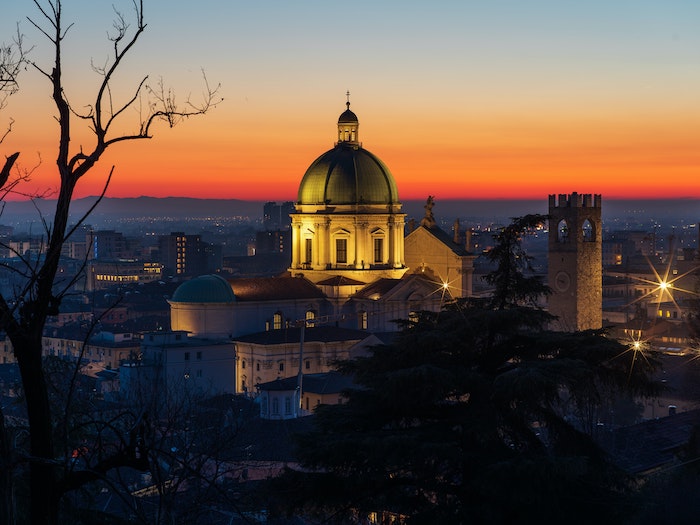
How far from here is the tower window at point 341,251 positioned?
69.0m

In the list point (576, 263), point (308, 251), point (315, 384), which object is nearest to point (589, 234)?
point (576, 263)

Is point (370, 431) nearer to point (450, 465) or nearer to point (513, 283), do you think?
point (450, 465)

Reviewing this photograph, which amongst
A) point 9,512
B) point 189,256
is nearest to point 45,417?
point 9,512

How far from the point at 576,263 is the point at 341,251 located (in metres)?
12.4

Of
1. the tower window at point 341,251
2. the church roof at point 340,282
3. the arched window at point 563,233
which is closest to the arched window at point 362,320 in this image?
the church roof at point 340,282

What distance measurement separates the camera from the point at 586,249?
72.4 meters

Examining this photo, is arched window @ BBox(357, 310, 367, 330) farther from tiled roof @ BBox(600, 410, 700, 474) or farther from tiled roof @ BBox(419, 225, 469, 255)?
tiled roof @ BBox(600, 410, 700, 474)

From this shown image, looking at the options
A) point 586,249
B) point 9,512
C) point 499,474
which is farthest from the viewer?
point 586,249

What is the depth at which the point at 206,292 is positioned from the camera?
65500 millimetres

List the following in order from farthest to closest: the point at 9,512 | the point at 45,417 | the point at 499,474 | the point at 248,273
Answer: the point at 248,273 → the point at 499,474 → the point at 45,417 → the point at 9,512

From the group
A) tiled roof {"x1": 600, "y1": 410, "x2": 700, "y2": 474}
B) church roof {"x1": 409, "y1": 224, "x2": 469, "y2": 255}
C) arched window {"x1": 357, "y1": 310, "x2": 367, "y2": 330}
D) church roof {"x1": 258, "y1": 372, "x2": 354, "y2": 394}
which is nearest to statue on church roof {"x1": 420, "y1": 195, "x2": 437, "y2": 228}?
church roof {"x1": 409, "y1": 224, "x2": 469, "y2": 255}

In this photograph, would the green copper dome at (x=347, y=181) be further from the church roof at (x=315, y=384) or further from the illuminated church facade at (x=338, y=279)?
the church roof at (x=315, y=384)

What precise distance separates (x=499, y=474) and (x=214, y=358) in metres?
45.0

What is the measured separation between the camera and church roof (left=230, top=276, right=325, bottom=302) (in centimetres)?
6688
